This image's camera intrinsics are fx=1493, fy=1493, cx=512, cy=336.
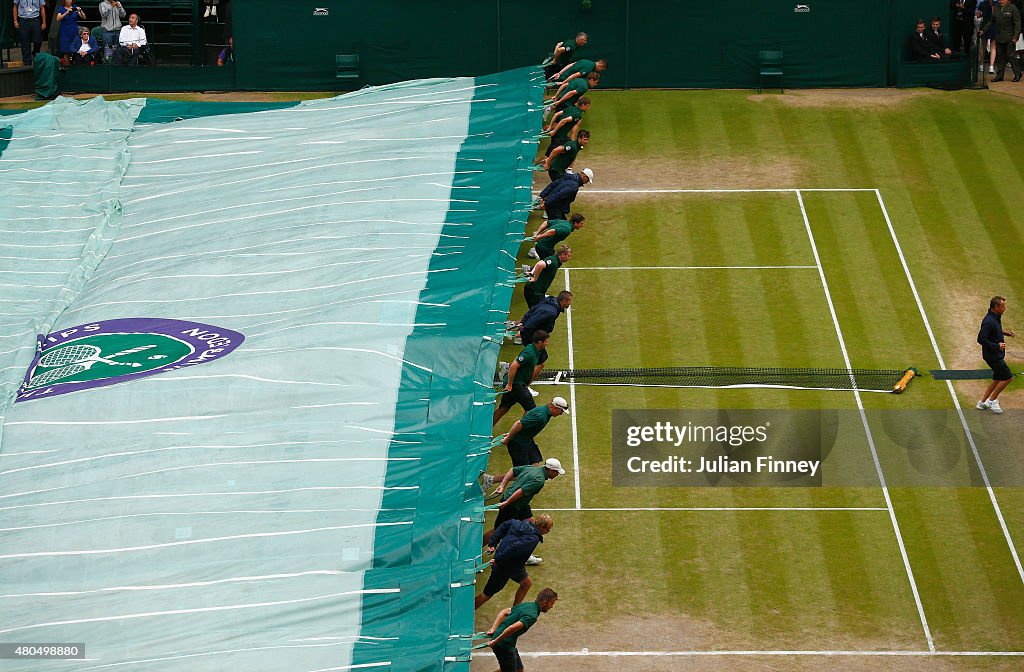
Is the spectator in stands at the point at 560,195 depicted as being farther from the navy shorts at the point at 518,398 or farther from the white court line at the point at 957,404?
the white court line at the point at 957,404

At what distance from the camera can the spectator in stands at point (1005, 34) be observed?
34.7 meters

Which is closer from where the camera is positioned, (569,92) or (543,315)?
(543,315)

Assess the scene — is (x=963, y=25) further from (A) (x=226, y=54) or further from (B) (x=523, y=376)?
(B) (x=523, y=376)

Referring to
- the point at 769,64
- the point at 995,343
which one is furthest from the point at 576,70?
the point at 995,343

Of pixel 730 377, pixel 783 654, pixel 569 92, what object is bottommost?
pixel 783 654

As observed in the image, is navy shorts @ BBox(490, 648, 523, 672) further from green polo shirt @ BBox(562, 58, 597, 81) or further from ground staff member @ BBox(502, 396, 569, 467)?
green polo shirt @ BBox(562, 58, 597, 81)

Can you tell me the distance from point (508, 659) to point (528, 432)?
4.14 meters

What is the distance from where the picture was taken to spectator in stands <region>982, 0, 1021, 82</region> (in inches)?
1364

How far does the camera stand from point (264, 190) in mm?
26281

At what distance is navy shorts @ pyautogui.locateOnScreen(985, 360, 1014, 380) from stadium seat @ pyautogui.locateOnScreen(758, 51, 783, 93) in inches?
503

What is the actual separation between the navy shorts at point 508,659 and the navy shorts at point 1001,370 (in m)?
10.6

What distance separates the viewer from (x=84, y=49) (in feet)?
117

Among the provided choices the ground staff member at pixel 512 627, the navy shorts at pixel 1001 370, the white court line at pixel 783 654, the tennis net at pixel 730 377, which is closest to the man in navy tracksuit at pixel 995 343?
the navy shorts at pixel 1001 370

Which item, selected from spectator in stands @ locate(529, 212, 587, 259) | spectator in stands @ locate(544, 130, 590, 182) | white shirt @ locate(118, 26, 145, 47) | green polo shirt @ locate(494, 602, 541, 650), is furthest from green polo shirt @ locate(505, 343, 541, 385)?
white shirt @ locate(118, 26, 145, 47)
